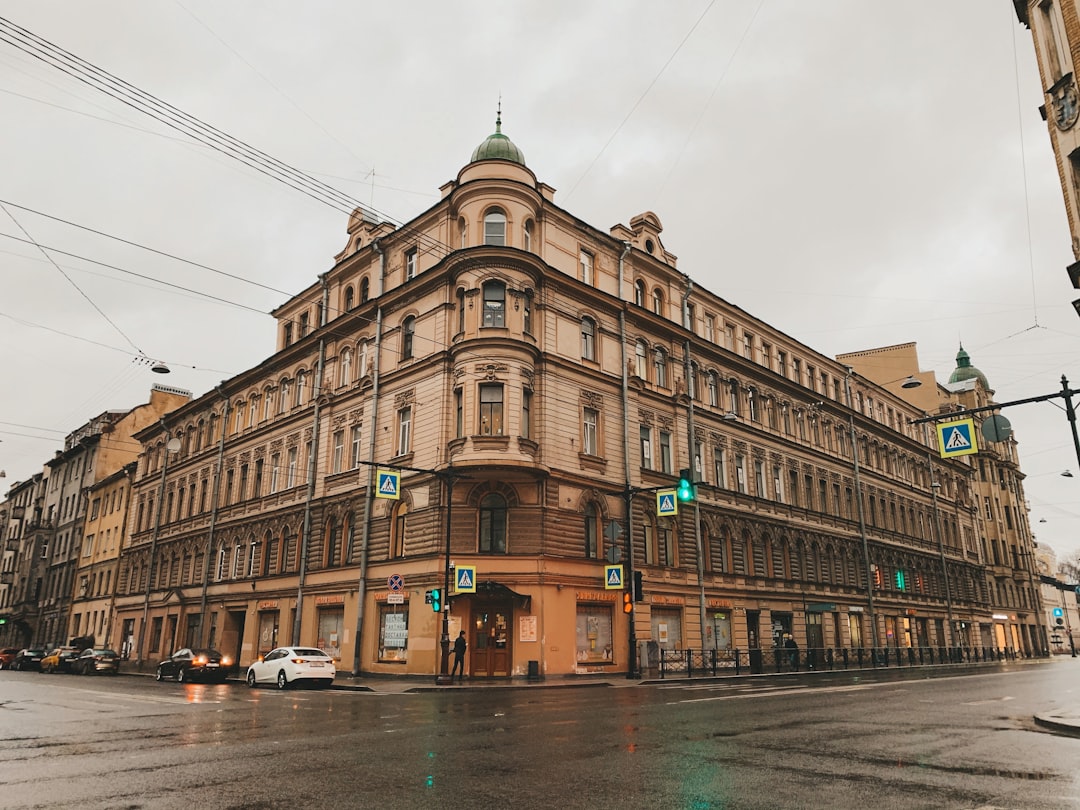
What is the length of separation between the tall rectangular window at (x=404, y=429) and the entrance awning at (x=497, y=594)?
7.16m

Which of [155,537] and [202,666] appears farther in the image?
[155,537]

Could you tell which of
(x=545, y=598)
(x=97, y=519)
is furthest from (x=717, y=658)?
(x=97, y=519)

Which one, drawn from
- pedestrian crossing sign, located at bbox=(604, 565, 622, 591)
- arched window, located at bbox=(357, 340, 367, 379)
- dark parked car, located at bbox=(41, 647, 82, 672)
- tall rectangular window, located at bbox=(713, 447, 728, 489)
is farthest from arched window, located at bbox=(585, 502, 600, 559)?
dark parked car, located at bbox=(41, 647, 82, 672)

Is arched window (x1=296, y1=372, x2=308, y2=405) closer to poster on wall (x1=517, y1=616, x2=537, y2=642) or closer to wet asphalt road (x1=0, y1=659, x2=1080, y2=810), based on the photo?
poster on wall (x1=517, y1=616, x2=537, y2=642)

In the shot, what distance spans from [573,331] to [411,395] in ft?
25.0

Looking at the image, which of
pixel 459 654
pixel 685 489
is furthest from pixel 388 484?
pixel 685 489

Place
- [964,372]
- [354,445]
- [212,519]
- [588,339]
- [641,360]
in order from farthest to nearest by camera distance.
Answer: [964,372] < [212,519] < [641,360] < [354,445] < [588,339]

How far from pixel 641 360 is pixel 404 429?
11840mm

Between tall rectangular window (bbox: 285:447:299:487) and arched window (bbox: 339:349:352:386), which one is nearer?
arched window (bbox: 339:349:352:386)

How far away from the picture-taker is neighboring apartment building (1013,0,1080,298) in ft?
61.4

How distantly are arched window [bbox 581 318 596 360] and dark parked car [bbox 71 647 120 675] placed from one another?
28753mm

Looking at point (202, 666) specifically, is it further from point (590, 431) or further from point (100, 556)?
point (100, 556)

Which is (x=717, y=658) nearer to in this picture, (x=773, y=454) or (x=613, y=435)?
(x=613, y=435)

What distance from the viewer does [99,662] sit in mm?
38156
